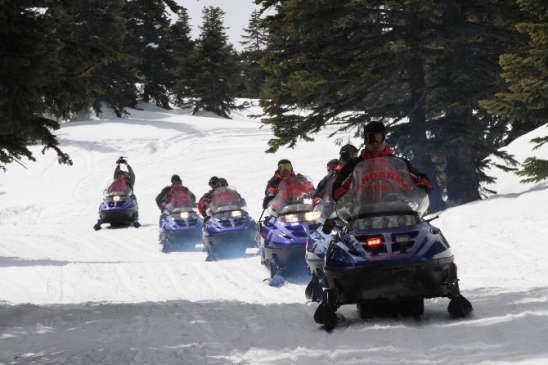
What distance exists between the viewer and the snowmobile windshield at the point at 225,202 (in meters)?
16.4

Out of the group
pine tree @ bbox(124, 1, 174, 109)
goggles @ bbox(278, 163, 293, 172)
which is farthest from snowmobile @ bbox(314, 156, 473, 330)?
pine tree @ bbox(124, 1, 174, 109)

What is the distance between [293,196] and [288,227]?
2.39ft

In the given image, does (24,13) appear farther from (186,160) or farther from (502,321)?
(186,160)

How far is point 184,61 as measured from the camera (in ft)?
186

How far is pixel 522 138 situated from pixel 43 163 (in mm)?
23678

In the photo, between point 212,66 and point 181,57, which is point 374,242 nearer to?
point 212,66

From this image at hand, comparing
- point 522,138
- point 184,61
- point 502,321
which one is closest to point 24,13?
point 502,321

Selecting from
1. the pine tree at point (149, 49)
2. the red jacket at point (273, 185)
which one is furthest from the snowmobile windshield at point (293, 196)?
the pine tree at point (149, 49)

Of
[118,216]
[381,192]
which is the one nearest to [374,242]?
[381,192]

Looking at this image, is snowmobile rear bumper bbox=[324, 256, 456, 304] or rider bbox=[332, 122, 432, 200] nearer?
snowmobile rear bumper bbox=[324, 256, 456, 304]

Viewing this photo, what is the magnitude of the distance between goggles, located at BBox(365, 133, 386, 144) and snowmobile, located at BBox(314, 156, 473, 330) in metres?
0.22

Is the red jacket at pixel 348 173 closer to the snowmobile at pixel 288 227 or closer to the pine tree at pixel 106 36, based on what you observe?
the snowmobile at pixel 288 227

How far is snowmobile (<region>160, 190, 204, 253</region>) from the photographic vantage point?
19078 mm

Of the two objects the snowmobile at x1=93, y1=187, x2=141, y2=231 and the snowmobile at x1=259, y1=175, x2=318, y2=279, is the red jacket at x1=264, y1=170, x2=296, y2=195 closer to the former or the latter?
the snowmobile at x1=259, y1=175, x2=318, y2=279
